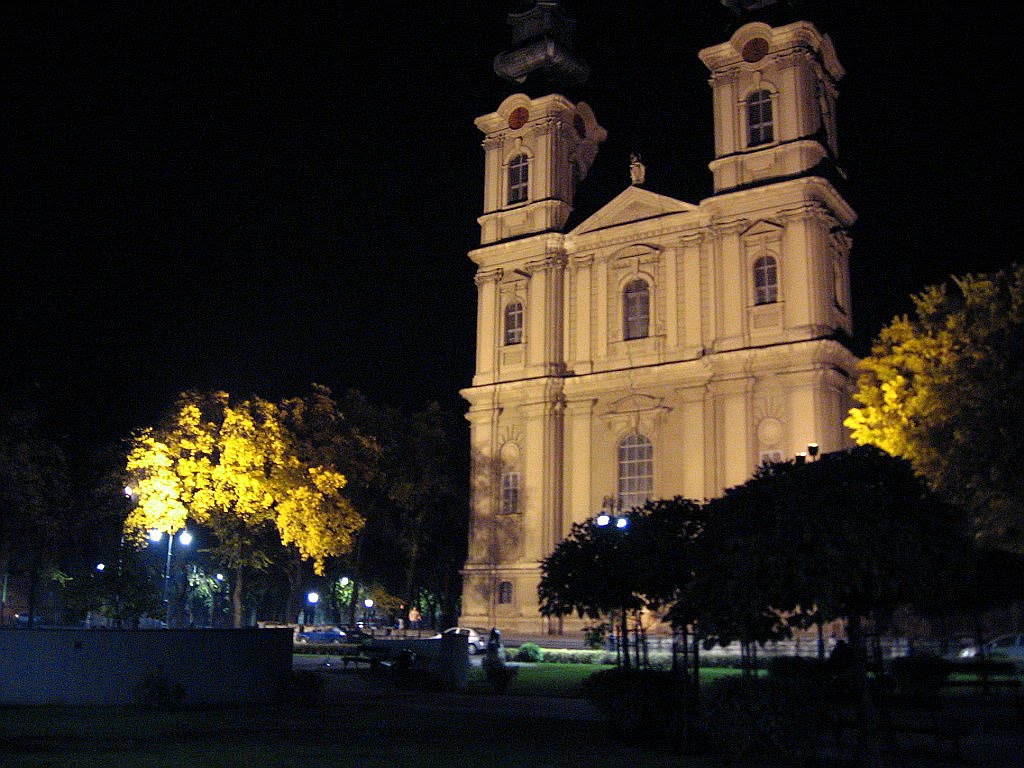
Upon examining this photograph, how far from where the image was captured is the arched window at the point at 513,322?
52.1 meters

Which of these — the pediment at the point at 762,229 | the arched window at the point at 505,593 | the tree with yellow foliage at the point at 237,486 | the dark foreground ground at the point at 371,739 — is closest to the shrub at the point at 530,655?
the tree with yellow foliage at the point at 237,486

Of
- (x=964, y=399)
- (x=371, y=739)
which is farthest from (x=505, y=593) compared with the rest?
(x=371, y=739)

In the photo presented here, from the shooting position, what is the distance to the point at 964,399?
1178 inches

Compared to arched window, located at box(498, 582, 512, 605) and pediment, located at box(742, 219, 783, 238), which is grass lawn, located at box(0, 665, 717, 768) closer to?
arched window, located at box(498, 582, 512, 605)

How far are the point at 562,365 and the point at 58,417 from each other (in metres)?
25.4

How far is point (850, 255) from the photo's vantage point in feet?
169

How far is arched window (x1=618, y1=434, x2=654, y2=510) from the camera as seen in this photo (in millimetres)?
47375

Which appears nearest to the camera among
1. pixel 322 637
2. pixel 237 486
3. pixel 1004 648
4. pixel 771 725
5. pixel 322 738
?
pixel 771 725

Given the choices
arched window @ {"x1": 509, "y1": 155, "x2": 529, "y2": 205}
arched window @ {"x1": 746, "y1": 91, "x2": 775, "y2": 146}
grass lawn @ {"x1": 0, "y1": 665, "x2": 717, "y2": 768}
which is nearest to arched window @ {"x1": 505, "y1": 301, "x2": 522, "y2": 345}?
arched window @ {"x1": 509, "y1": 155, "x2": 529, "y2": 205}

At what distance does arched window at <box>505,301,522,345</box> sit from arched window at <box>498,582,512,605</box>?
1086 cm

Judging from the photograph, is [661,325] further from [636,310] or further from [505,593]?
[505,593]

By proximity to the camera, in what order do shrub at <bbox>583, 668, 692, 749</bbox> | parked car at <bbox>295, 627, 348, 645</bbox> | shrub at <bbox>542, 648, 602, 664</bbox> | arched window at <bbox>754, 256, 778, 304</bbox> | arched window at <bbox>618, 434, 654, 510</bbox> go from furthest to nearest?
parked car at <bbox>295, 627, 348, 645</bbox>
arched window at <bbox>618, 434, 654, 510</bbox>
arched window at <bbox>754, 256, 778, 304</bbox>
shrub at <bbox>542, 648, 602, 664</bbox>
shrub at <bbox>583, 668, 692, 749</bbox>

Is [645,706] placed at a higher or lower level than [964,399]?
lower

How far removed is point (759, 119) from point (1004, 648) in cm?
2423
